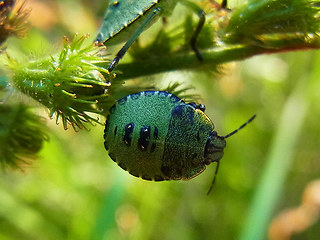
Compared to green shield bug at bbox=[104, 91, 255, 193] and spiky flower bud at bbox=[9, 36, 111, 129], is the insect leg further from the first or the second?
green shield bug at bbox=[104, 91, 255, 193]

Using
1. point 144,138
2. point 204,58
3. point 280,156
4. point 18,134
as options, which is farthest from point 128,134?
point 280,156

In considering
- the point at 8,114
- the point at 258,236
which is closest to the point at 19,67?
the point at 8,114

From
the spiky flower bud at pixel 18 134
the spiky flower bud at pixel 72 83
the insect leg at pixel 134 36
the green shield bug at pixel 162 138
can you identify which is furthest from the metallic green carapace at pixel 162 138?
the spiky flower bud at pixel 18 134

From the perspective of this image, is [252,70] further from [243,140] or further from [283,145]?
[283,145]

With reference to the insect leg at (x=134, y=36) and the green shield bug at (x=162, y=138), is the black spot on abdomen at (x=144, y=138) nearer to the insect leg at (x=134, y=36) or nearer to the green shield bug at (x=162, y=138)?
the green shield bug at (x=162, y=138)

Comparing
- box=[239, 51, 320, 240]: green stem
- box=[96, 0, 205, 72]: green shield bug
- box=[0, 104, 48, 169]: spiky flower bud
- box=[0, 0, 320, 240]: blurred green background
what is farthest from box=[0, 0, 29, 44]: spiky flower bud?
box=[239, 51, 320, 240]: green stem
